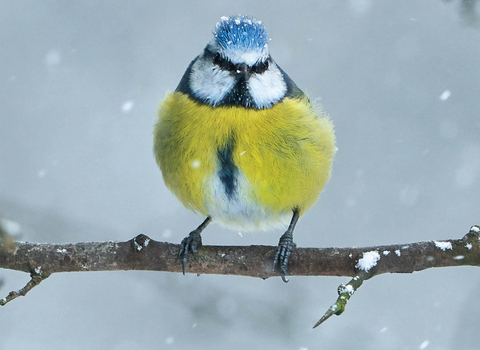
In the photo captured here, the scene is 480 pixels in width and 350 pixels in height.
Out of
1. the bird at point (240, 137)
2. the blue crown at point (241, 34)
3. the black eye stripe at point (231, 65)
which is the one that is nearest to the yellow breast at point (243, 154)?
the bird at point (240, 137)

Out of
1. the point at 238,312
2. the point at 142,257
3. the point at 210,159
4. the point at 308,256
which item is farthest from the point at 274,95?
the point at 238,312

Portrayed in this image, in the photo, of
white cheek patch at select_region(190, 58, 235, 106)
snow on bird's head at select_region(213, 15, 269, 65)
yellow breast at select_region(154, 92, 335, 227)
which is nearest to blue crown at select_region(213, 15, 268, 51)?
snow on bird's head at select_region(213, 15, 269, 65)

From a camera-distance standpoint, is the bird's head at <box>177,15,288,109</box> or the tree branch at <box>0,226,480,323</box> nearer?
the tree branch at <box>0,226,480,323</box>

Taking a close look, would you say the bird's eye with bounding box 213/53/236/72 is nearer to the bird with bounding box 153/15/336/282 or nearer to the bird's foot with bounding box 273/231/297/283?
the bird with bounding box 153/15/336/282

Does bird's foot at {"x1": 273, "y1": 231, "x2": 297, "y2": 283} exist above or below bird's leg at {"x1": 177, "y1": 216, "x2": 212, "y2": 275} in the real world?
below

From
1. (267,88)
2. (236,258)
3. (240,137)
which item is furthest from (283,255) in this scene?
(267,88)

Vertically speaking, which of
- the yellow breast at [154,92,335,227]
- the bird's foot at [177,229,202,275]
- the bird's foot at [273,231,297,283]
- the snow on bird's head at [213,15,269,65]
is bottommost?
the bird's foot at [273,231,297,283]
